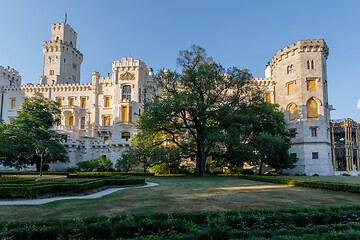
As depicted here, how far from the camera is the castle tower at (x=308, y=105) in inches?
1399

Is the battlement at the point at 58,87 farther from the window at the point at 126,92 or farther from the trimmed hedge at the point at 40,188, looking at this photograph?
the trimmed hedge at the point at 40,188

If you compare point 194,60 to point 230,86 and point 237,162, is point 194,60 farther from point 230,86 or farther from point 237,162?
point 237,162

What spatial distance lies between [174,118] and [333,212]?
73.8 feet

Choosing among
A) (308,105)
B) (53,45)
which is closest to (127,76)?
(53,45)

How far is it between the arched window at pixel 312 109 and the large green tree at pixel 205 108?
9.54 meters

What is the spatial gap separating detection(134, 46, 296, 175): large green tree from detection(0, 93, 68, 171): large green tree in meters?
14.6

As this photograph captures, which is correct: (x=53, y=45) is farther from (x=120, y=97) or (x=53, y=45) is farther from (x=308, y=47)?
(x=308, y=47)

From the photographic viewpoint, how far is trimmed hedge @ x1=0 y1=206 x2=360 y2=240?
5.25 metres

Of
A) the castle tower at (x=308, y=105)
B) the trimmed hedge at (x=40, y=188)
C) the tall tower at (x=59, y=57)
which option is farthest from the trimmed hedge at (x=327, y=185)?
the tall tower at (x=59, y=57)

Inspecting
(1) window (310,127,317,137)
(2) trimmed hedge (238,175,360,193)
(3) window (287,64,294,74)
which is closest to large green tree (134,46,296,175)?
(2) trimmed hedge (238,175,360,193)

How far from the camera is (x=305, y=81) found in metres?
37.3

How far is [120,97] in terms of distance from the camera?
43.5 meters

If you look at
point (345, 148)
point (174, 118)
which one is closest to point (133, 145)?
point (174, 118)

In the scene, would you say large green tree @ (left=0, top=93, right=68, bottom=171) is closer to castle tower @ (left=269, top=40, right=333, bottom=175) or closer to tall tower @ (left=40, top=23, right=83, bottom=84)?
tall tower @ (left=40, top=23, right=83, bottom=84)
